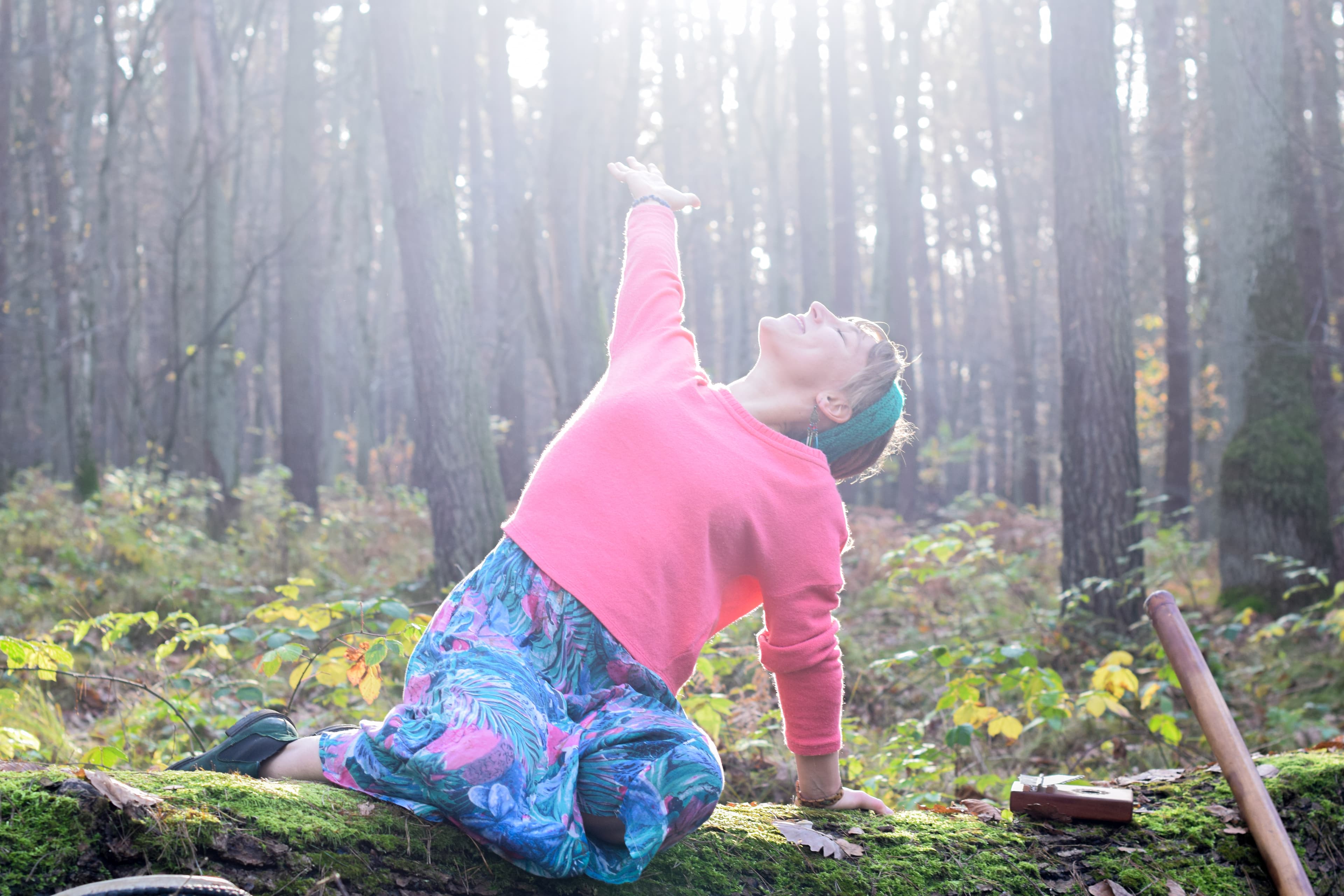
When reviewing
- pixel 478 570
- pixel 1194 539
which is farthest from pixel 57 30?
pixel 1194 539

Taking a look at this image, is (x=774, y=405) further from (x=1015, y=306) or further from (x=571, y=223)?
(x=1015, y=306)

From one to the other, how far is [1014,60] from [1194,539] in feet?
51.7

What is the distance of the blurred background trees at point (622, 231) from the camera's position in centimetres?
701

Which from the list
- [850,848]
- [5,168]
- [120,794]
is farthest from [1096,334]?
[5,168]

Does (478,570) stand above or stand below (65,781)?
above

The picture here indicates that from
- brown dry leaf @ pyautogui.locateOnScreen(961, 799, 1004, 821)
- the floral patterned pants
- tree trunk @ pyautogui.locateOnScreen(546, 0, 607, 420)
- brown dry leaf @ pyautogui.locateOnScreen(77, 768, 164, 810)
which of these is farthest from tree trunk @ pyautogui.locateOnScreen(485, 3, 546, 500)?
brown dry leaf @ pyautogui.locateOnScreen(77, 768, 164, 810)

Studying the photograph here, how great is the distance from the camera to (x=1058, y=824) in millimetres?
2520

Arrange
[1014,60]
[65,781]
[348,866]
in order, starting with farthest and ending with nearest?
[1014,60] → [348,866] → [65,781]

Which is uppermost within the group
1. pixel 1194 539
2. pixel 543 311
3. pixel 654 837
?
pixel 543 311

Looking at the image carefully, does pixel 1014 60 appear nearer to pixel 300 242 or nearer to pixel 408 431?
pixel 300 242

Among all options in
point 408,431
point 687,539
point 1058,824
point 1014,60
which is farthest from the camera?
point 408,431

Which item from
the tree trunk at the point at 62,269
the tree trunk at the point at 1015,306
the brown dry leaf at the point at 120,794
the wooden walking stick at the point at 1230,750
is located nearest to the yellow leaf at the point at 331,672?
the brown dry leaf at the point at 120,794

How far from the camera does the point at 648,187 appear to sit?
112 inches

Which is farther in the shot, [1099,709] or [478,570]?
[1099,709]
